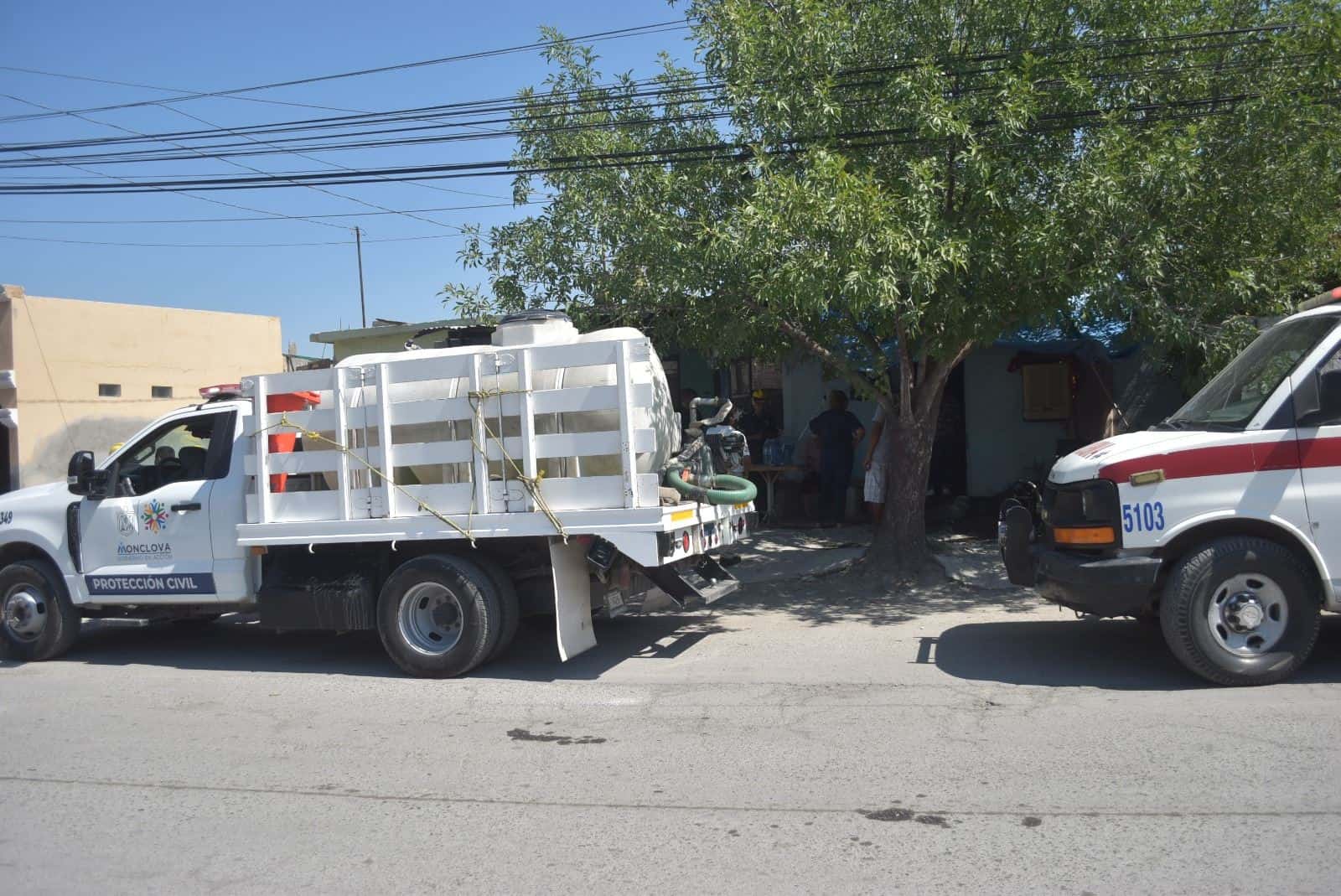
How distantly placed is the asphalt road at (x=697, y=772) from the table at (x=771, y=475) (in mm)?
5620

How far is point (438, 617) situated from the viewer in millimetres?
7820

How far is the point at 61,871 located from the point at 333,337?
13.7 metres

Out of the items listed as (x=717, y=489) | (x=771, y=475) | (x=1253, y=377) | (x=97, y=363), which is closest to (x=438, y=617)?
(x=717, y=489)

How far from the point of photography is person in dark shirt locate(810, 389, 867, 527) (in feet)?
44.9

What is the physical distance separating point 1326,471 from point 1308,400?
0.45 meters

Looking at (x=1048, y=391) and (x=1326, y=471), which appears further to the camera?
(x=1048, y=391)

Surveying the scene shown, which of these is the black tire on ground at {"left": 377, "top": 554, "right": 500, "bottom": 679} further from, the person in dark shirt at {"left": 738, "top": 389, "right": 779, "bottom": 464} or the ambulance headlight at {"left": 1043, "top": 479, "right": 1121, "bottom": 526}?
the person in dark shirt at {"left": 738, "top": 389, "right": 779, "bottom": 464}

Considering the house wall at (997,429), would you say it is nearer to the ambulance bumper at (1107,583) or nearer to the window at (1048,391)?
the window at (1048,391)

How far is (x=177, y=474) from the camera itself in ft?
28.6

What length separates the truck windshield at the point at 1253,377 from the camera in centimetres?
657

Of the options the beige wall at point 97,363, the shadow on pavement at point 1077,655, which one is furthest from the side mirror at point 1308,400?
the beige wall at point 97,363

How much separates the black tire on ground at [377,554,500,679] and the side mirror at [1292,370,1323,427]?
554 cm

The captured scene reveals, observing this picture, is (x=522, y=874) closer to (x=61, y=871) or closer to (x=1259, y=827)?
(x=61, y=871)

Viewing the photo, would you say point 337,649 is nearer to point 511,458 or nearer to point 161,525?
point 161,525
